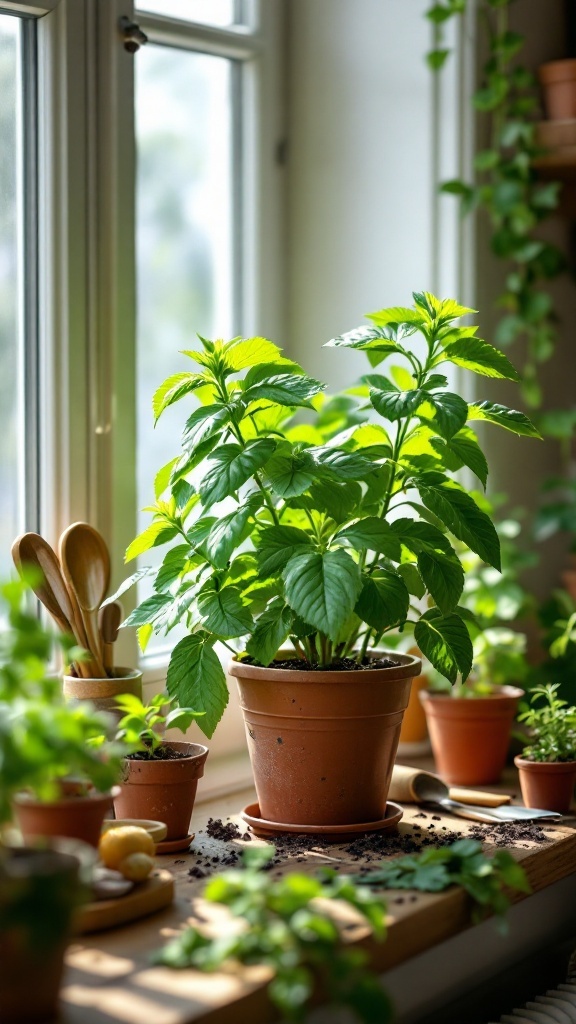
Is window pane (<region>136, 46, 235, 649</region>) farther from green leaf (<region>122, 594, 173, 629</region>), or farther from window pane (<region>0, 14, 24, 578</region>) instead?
green leaf (<region>122, 594, 173, 629</region>)

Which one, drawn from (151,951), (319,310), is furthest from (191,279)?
(151,951)

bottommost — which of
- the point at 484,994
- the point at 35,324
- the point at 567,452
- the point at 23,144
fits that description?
the point at 484,994

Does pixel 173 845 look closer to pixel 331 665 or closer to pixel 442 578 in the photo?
pixel 331 665

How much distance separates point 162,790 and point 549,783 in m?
0.52

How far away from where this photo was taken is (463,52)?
1743mm

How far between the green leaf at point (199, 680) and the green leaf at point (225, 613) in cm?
4

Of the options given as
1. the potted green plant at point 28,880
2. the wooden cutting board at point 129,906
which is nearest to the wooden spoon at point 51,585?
the wooden cutting board at point 129,906

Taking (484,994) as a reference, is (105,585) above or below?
above

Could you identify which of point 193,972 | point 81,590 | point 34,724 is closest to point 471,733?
point 81,590

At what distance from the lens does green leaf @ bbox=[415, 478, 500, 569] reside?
1.26m

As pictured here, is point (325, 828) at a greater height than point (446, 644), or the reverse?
point (446, 644)

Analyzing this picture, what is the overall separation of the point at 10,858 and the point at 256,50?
4.41 feet

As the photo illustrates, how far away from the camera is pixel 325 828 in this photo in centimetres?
129

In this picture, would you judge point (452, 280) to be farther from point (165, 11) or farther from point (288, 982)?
point (288, 982)
